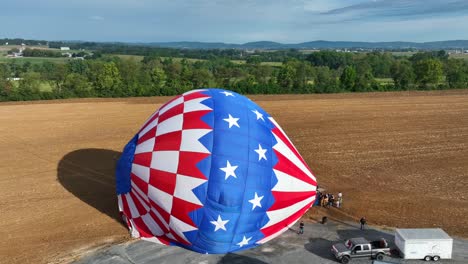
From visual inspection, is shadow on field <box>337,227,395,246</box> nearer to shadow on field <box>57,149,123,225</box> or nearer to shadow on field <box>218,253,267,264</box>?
shadow on field <box>218,253,267,264</box>

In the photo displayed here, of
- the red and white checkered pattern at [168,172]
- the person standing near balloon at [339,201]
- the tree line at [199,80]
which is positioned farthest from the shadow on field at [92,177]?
the tree line at [199,80]

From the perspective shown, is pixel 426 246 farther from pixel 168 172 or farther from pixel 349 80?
pixel 349 80

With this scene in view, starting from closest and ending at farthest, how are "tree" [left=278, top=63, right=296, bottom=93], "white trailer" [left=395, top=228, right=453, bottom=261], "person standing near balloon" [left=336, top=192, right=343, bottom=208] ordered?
"white trailer" [left=395, top=228, right=453, bottom=261], "person standing near balloon" [left=336, top=192, right=343, bottom=208], "tree" [left=278, top=63, right=296, bottom=93]

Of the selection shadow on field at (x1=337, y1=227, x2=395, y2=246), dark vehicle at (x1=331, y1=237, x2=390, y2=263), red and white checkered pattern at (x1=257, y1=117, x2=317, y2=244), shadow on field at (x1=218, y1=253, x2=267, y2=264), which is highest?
red and white checkered pattern at (x1=257, y1=117, x2=317, y2=244)

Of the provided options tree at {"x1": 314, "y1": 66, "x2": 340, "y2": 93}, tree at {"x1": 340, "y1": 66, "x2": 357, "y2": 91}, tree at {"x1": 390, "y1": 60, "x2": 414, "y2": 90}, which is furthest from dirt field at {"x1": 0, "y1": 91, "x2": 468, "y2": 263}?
tree at {"x1": 390, "y1": 60, "x2": 414, "y2": 90}

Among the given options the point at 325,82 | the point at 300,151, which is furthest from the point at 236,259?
the point at 325,82

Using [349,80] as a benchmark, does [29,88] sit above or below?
below

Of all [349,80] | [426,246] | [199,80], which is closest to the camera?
[426,246]

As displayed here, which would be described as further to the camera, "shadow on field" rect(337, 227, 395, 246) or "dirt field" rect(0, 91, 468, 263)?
"dirt field" rect(0, 91, 468, 263)
